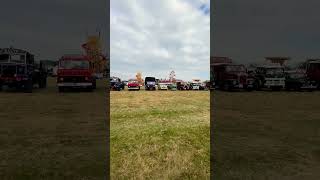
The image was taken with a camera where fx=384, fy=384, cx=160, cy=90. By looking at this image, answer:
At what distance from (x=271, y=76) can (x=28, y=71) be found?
18.5 m

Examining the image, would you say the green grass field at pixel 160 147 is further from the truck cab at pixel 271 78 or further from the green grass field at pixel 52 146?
the truck cab at pixel 271 78

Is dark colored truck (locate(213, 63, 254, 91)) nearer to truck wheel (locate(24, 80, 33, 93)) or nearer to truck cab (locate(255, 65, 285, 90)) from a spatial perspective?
truck cab (locate(255, 65, 285, 90))

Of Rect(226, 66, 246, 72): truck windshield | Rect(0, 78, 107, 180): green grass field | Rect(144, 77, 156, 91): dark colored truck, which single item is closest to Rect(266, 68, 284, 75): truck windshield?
Rect(226, 66, 246, 72): truck windshield

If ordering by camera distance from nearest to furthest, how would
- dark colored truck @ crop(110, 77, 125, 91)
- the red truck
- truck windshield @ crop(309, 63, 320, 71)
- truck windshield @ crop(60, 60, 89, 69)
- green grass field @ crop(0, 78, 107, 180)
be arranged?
green grass field @ crop(0, 78, 107, 180)
the red truck
truck windshield @ crop(60, 60, 89, 69)
truck windshield @ crop(309, 63, 320, 71)
dark colored truck @ crop(110, 77, 125, 91)

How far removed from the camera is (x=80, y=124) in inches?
455

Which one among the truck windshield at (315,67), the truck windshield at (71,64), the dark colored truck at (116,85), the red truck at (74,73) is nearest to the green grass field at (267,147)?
the red truck at (74,73)

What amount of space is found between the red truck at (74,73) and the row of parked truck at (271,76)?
10512mm

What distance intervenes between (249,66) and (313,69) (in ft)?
16.6

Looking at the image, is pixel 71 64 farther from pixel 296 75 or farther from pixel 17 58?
pixel 296 75

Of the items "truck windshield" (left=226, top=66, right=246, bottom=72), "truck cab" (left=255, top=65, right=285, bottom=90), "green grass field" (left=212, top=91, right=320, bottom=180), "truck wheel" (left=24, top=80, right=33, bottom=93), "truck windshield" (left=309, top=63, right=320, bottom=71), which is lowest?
"green grass field" (left=212, top=91, right=320, bottom=180)

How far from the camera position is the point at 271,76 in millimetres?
30750

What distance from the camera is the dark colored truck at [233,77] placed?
28.7 m

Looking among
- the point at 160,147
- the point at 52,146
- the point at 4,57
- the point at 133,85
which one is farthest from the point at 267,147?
the point at 133,85

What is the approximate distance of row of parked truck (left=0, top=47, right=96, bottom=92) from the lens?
2495 cm
